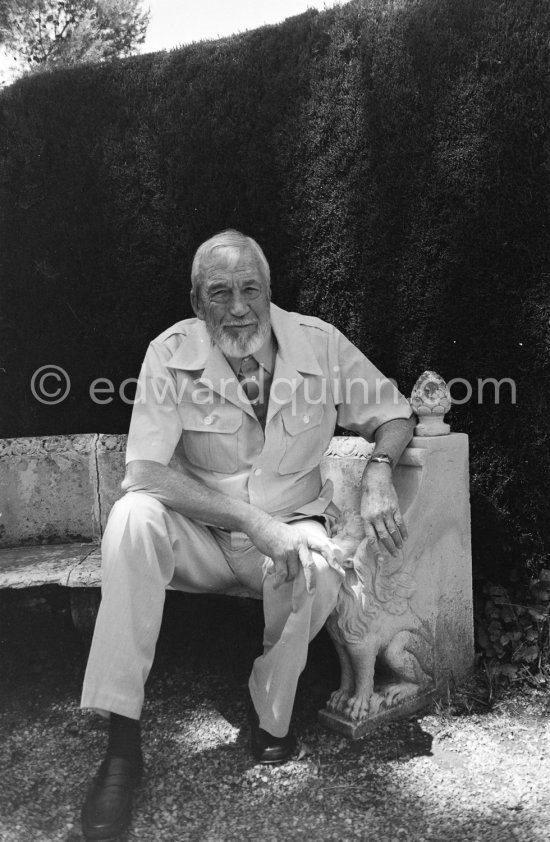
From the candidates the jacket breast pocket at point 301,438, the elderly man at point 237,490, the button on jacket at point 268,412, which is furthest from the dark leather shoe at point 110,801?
the jacket breast pocket at point 301,438

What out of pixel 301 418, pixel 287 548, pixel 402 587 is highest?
pixel 301 418

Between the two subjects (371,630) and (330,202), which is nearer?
(371,630)

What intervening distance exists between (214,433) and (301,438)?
320 millimetres

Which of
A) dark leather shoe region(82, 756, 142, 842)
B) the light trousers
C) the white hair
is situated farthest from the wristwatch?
dark leather shoe region(82, 756, 142, 842)

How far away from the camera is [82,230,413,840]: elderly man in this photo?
2260 mm

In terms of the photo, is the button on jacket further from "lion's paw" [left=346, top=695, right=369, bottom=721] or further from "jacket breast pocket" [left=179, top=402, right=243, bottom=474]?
"lion's paw" [left=346, top=695, right=369, bottom=721]

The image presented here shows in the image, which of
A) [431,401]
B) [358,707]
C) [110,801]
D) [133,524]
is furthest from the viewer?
[431,401]

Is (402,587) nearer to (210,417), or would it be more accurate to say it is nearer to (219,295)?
(210,417)

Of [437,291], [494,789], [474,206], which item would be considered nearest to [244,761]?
[494,789]

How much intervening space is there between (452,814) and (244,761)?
687 mm

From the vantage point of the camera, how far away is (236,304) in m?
2.66

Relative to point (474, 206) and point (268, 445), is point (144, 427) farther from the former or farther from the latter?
point (474, 206)

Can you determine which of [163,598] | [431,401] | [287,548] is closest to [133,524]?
A: [163,598]

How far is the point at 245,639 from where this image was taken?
10.6ft
